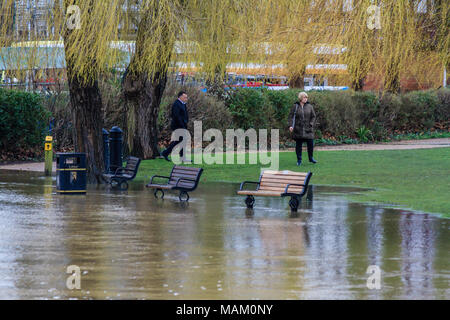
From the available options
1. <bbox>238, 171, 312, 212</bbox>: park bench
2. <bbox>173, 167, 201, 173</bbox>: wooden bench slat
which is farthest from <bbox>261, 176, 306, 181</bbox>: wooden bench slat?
<bbox>173, 167, 201, 173</bbox>: wooden bench slat

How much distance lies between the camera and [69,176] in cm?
1761

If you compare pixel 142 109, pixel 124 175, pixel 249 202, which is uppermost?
pixel 142 109

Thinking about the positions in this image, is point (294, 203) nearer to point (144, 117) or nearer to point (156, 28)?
point (156, 28)

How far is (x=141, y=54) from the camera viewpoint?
1989 centimetres

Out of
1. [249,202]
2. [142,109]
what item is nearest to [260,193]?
[249,202]

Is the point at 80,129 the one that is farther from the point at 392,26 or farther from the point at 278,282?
the point at 278,282

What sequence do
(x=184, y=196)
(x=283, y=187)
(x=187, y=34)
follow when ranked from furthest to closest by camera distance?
(x=187, y=34)
(x=184, y=196)
(x=283, y=187)

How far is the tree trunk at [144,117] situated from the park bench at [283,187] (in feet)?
31.2

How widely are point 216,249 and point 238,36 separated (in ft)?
28.2

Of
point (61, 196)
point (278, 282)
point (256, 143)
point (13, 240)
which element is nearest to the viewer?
point (278, 282)

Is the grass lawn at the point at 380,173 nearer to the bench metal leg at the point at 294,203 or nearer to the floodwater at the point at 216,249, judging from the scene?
the floodwater at the point at 216,249

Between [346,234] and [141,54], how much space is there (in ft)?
29.2

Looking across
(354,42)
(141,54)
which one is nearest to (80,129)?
(141,54)

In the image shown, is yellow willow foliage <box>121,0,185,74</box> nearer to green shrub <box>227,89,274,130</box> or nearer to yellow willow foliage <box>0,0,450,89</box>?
yellow willow foliage <box>0,0,450,89</box>
